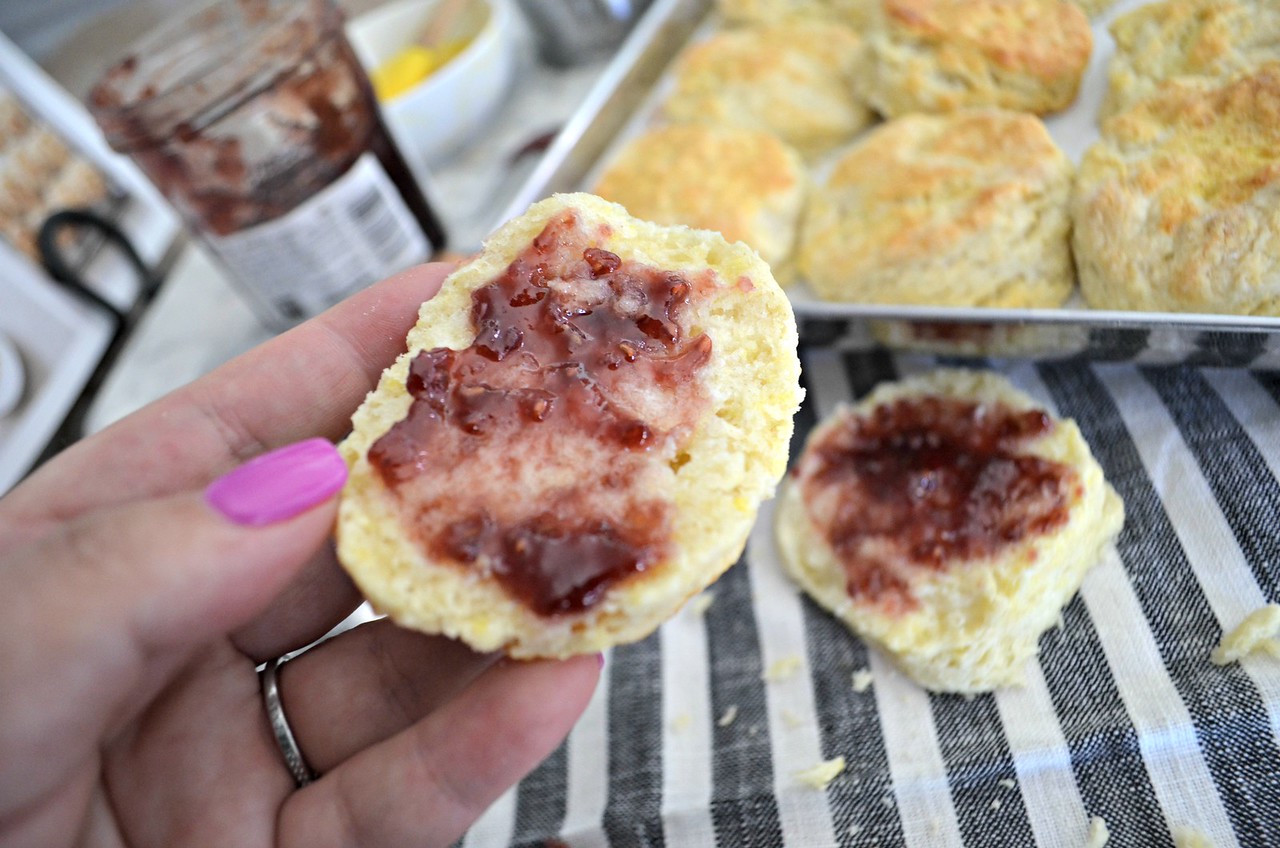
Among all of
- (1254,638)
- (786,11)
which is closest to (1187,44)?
(786,11)

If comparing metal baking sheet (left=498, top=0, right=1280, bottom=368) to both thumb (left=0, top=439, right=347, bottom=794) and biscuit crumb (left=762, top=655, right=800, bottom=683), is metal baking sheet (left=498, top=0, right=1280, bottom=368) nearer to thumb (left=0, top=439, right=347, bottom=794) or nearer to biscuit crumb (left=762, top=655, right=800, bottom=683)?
biscuit crumb (left=762, top=655, right=800, bottom=683)

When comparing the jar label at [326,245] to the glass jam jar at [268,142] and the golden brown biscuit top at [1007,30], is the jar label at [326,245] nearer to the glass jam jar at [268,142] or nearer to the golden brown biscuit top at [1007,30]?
the glass jam jar at [268,142]

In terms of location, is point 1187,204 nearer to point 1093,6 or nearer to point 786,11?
point 1093,6

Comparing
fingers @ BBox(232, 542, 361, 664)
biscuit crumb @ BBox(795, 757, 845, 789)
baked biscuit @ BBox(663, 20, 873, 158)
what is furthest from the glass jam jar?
biscuit crumb @ BBox(795, 757, 845, 789)

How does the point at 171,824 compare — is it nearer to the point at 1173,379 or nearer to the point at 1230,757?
the point at 1230,757

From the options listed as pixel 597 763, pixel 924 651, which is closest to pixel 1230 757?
pixel 924 651

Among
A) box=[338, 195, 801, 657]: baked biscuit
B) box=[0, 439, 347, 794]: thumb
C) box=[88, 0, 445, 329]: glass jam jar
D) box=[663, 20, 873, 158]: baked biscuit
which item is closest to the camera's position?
box=[0, 439, 347, 794]: thumb

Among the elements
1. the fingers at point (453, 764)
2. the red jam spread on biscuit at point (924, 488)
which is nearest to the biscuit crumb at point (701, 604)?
the red jam spread on biscuit at point (924, 488)
